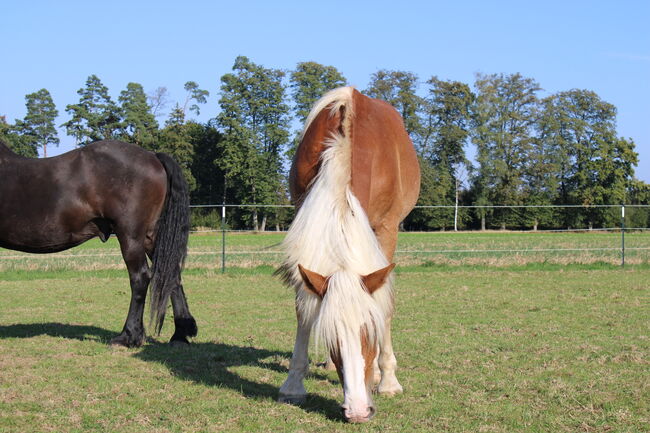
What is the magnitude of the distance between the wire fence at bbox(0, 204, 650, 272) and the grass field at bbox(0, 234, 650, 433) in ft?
16.9

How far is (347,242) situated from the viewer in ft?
11.5

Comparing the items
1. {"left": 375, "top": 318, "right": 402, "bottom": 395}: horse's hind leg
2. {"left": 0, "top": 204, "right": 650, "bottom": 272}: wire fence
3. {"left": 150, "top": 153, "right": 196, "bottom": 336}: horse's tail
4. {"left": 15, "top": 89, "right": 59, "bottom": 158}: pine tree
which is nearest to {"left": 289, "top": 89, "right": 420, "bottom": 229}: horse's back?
Result: {"left": 375, "top": 318, "right": 402, "bottom": 395}: horse's hind leg

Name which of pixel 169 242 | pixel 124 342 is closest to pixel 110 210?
pixel 169 242

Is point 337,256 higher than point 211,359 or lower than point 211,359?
higher

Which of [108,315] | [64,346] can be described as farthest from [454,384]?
[108,315]

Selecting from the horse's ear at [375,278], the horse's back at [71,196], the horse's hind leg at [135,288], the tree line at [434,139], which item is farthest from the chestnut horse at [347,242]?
the tree line at [434,139]

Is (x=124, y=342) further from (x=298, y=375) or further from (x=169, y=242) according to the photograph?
(x=298, y=375)

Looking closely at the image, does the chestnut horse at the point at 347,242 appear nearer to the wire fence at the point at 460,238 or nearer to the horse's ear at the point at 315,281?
the horse's ear at the point at 315,281

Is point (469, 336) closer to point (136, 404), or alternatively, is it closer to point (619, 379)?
point (619, 379)

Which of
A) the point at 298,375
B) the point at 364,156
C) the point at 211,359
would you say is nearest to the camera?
the point at 364,156

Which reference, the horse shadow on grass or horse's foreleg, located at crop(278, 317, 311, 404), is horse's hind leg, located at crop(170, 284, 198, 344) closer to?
the horse shadow on grass

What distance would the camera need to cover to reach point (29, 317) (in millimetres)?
7832

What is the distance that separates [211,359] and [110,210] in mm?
1773

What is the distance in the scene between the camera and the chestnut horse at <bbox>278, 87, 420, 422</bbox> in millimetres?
3305
